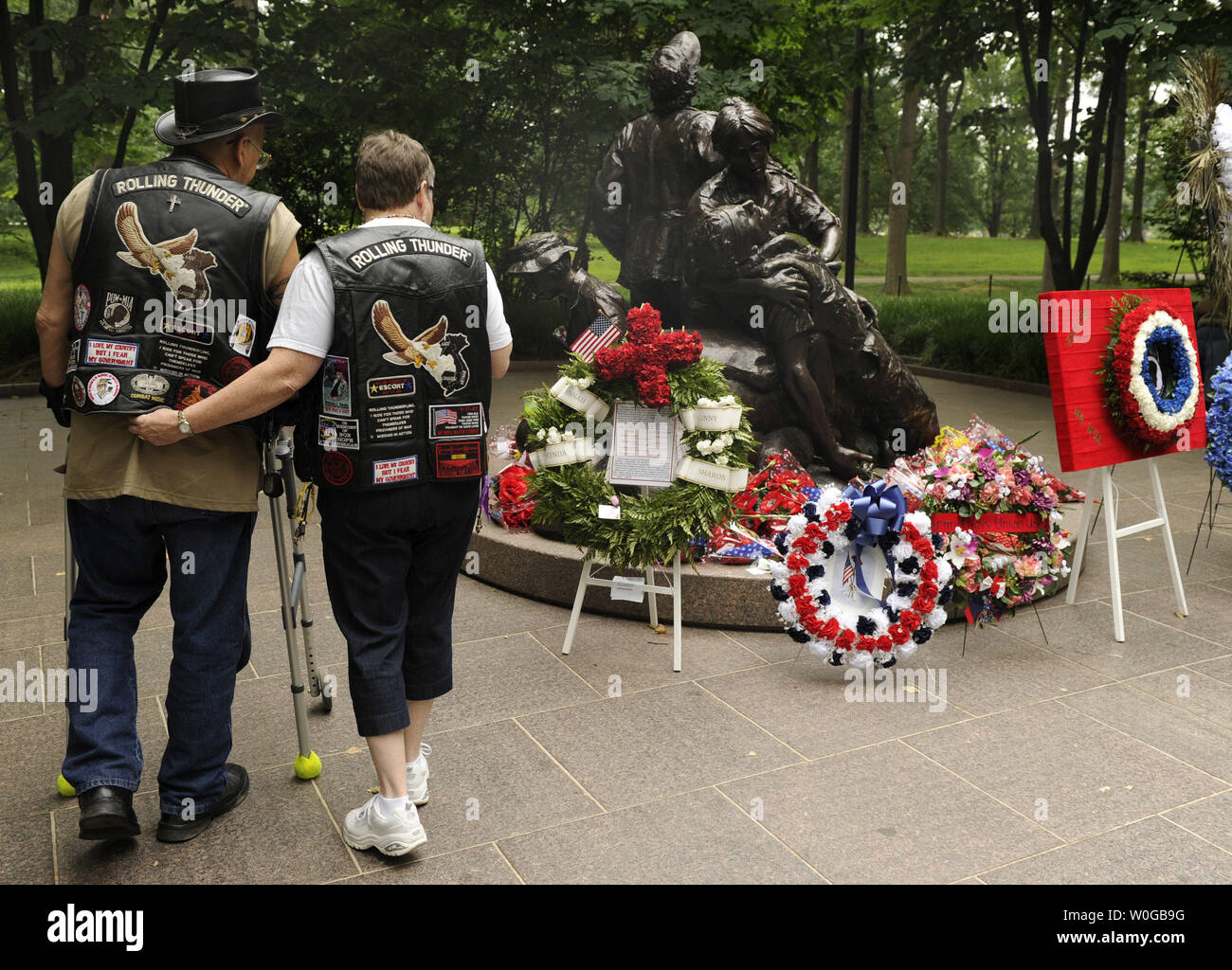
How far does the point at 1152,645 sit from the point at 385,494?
3.86 m

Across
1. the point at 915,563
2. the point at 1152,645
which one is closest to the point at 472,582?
the point at 915,563

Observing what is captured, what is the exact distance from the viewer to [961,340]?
16000 millimetres

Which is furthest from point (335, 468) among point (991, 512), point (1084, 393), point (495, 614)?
point (1084, 393)

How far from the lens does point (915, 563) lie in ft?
15.5

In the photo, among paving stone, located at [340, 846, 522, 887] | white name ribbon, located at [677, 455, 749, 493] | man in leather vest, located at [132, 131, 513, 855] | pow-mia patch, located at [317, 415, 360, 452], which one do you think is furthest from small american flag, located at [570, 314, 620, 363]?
paving stone, located at [340, 846, 522, 887]

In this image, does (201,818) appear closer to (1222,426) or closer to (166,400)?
(166,400)

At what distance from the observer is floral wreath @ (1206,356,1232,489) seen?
20.4ft

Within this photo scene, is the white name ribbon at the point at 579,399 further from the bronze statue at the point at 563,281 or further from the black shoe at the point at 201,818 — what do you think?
the black shoe at the point at 201,818

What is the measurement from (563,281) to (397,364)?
3759 mm

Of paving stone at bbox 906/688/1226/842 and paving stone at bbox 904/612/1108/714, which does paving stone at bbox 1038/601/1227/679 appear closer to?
paving stone at bbox 904/612/1108/714

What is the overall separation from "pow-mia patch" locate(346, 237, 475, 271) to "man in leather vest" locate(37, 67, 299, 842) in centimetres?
36

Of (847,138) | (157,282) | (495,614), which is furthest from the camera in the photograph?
(847,138)

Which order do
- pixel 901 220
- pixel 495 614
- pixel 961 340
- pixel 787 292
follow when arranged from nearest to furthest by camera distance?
pixel 495 614, pixel 787 292, pixel 961 340, pixel 901 220

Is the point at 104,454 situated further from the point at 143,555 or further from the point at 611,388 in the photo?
the point at 611,388
